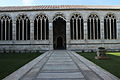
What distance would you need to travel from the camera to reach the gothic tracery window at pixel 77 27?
2823cm

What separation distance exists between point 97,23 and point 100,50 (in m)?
13.3

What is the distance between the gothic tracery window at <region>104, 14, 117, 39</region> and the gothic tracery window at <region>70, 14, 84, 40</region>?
10.9 feet

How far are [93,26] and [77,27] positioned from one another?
2.21m

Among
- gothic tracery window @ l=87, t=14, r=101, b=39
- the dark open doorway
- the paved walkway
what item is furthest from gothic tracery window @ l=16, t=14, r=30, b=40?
the paved walkway

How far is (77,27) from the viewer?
2828cm

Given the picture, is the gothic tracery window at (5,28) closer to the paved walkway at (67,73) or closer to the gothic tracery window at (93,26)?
the gothic tracery window at (93,26)

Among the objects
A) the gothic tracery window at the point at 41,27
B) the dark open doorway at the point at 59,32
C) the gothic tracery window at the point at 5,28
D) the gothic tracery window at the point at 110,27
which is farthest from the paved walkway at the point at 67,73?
the dark open doorway at the point at 59,32

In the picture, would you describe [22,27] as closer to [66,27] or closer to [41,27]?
[41,27]

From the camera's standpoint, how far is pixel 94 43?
28016 mm

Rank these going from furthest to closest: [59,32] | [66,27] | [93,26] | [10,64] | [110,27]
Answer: [59,32] → [66,27] → [93,26] → [110,27] → [10,64]

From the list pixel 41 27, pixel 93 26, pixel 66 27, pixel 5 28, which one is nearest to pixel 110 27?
pixel 93 26

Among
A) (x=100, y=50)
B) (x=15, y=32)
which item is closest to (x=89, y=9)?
(x=15, y=32)

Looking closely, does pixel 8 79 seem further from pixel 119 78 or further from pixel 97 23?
pixel 97 23

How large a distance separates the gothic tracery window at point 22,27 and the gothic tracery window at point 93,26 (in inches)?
338
